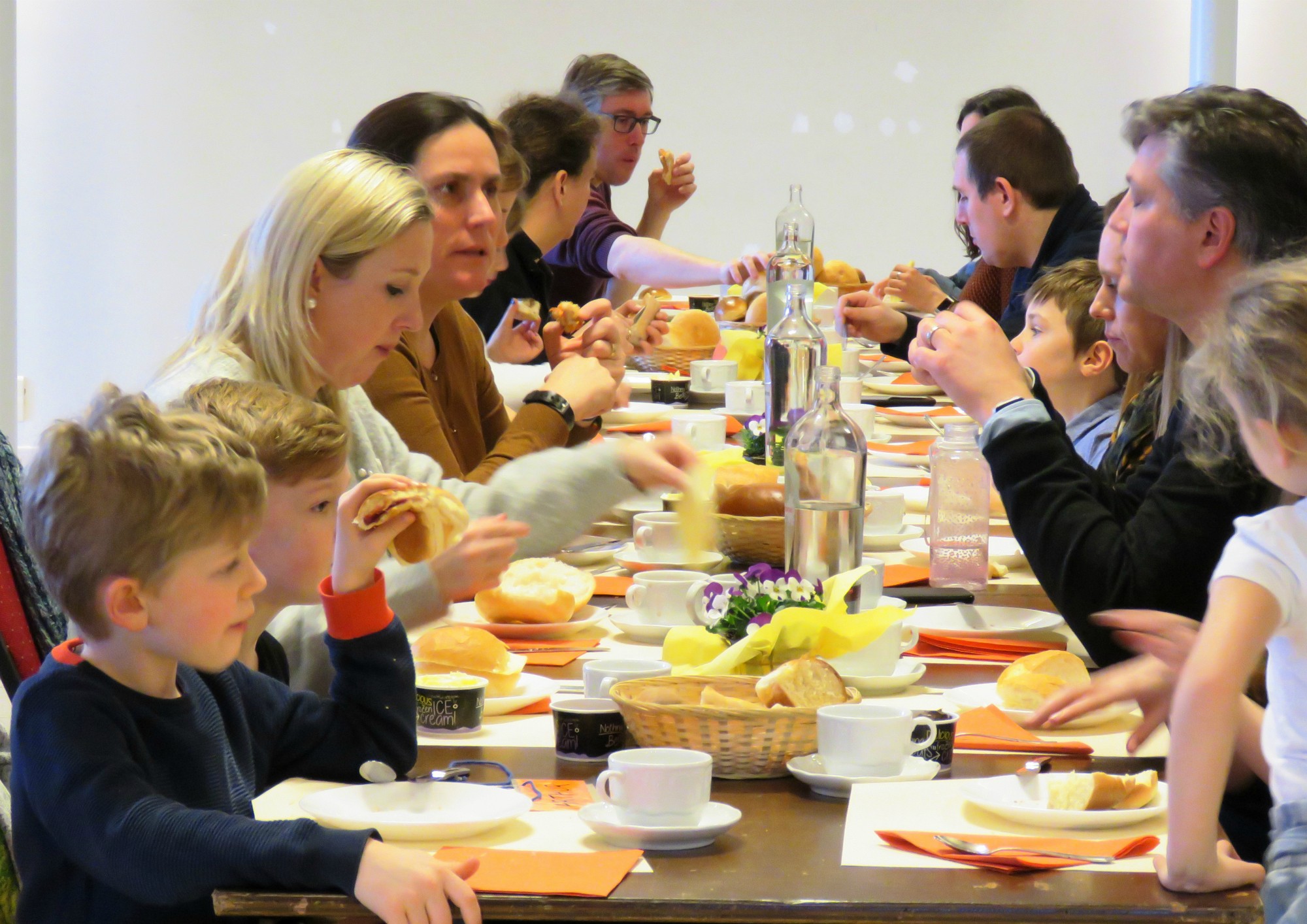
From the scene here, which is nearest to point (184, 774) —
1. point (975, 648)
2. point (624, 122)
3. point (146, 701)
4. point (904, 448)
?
point (146, 701)

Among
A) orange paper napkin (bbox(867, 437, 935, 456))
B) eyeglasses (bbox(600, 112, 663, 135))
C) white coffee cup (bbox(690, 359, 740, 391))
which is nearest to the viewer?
orange paper napkin (bbox(867, 437, 935, 456))

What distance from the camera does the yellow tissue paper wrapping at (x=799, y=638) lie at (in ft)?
4.54

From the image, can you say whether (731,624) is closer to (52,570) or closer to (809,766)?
(809,766)

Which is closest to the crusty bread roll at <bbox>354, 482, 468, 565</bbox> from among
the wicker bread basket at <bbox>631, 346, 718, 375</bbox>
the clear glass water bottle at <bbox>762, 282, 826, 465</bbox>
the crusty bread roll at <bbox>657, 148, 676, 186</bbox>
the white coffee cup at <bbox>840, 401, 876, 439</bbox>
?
the clear glass water bottle at <bbox>762, 282, 826, 465</bbox>

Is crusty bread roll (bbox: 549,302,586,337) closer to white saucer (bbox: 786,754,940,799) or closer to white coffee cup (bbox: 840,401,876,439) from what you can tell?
white coffee cup (bbox: 840,401,876,439)

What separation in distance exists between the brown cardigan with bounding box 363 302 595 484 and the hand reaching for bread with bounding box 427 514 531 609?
2.36 ft

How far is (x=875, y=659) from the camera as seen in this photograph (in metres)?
1.49

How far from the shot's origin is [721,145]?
706cm

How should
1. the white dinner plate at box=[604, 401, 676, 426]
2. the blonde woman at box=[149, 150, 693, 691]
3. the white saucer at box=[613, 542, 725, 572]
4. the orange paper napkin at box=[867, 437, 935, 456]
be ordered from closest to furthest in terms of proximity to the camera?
1. the blonde woman at box=[149, 150, 693, 691]
2. the white saucer at box=[613, 542, 725, 572]
3. the orange paper napkin at box=[867, 437, 935, 456]
4. the white dinner plate at box=[604, 401, 676, 426]

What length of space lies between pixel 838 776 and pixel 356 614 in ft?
1.48

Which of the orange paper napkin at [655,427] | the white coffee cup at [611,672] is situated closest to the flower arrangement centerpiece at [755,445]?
the orange paper napkin at [655,427]

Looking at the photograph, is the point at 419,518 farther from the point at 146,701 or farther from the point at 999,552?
the point at 999,552

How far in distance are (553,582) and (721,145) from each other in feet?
18.2

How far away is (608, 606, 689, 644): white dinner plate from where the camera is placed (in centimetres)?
167
